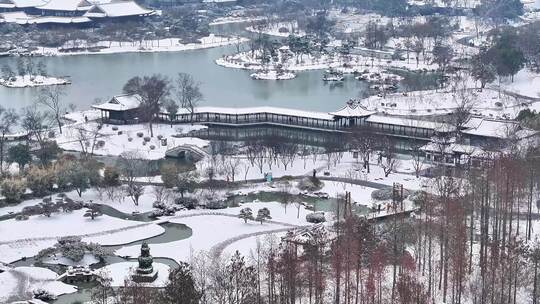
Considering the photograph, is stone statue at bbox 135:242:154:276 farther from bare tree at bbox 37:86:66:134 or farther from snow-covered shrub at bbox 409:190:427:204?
bare tree at bbox 37:86:66:134

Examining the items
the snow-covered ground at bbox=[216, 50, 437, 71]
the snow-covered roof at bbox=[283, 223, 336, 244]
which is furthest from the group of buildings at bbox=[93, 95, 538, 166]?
the snow-covered ground at bbox=[216, 50, 437, 71]

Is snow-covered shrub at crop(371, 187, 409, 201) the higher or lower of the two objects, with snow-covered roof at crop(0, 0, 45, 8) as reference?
lower

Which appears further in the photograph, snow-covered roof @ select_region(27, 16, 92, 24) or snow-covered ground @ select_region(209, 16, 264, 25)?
snow-covered ground @ select_region(209, 16, 264, 25)

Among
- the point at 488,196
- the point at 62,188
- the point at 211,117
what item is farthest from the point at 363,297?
the point at 211,117

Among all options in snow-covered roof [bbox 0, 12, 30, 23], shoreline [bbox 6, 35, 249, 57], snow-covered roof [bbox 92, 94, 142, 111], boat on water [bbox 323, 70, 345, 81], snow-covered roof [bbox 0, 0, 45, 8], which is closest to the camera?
snow-covered roof [bbox 92, 94, 142, 111]

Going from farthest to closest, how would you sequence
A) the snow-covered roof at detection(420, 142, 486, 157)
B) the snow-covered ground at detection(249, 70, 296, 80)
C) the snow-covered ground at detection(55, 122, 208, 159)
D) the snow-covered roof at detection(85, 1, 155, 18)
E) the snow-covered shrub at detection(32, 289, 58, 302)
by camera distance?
the snow-covered roof at detection(85, 1, 155, 18) → the snow-covered ground at detection(249, 70, 296, 80) → the snow-covered ground at detection(55, 122, 208, 159) → the snow-covered roof at detection(420, 142, 486, 157) → the snow-covered shrub at detection(32, 289, 58, 302)

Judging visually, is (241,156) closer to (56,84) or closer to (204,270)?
(204,270)

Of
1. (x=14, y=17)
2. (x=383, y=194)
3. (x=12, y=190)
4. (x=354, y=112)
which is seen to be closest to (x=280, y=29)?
(x=14, y=17)
